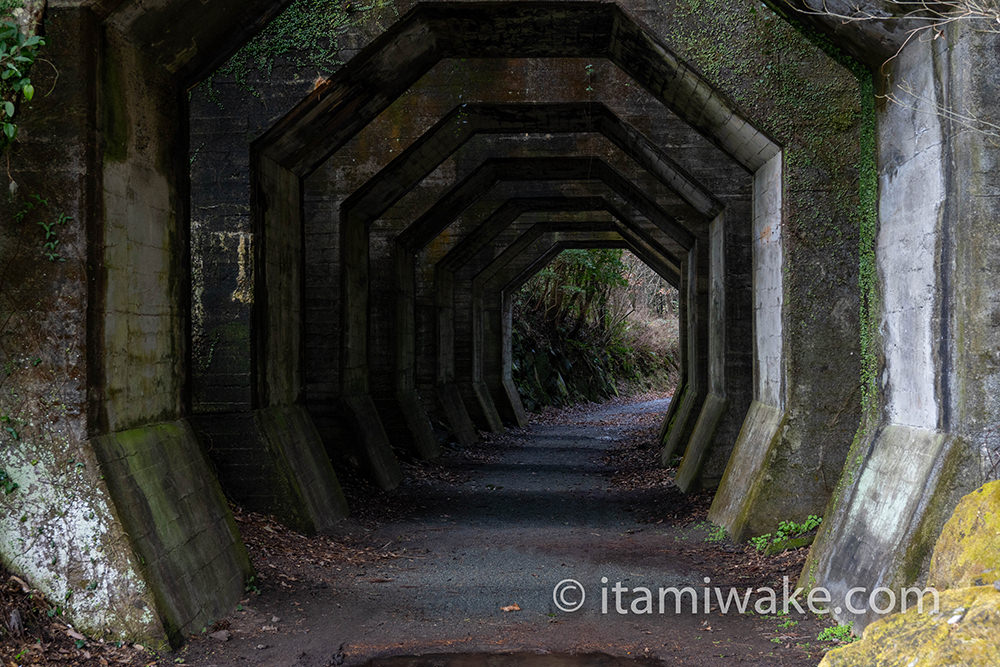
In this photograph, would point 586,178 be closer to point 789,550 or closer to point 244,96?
point 244,96

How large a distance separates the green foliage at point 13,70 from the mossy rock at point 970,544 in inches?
205

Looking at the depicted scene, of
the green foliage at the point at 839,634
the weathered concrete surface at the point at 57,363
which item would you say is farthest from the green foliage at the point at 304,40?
the green foliage at the point at 839,634

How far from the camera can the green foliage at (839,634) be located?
18.5 feet

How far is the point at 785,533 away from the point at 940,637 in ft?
17.8

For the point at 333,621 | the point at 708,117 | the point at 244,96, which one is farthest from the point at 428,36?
the point at 333,621

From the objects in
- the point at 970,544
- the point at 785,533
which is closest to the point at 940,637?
the point at 970,544

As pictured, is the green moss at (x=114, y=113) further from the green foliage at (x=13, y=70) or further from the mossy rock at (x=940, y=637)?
the mossy rock at (x=940, y=637)

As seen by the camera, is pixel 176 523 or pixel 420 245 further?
pixel 420 245

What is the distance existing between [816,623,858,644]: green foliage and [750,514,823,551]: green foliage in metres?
2.77

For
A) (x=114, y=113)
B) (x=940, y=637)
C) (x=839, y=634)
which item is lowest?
(x=839, y=634)

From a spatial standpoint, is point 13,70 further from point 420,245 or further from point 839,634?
point 420,245

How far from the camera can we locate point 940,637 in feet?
11.3

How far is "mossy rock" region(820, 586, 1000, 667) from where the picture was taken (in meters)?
3.33

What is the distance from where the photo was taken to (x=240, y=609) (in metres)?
6.73
